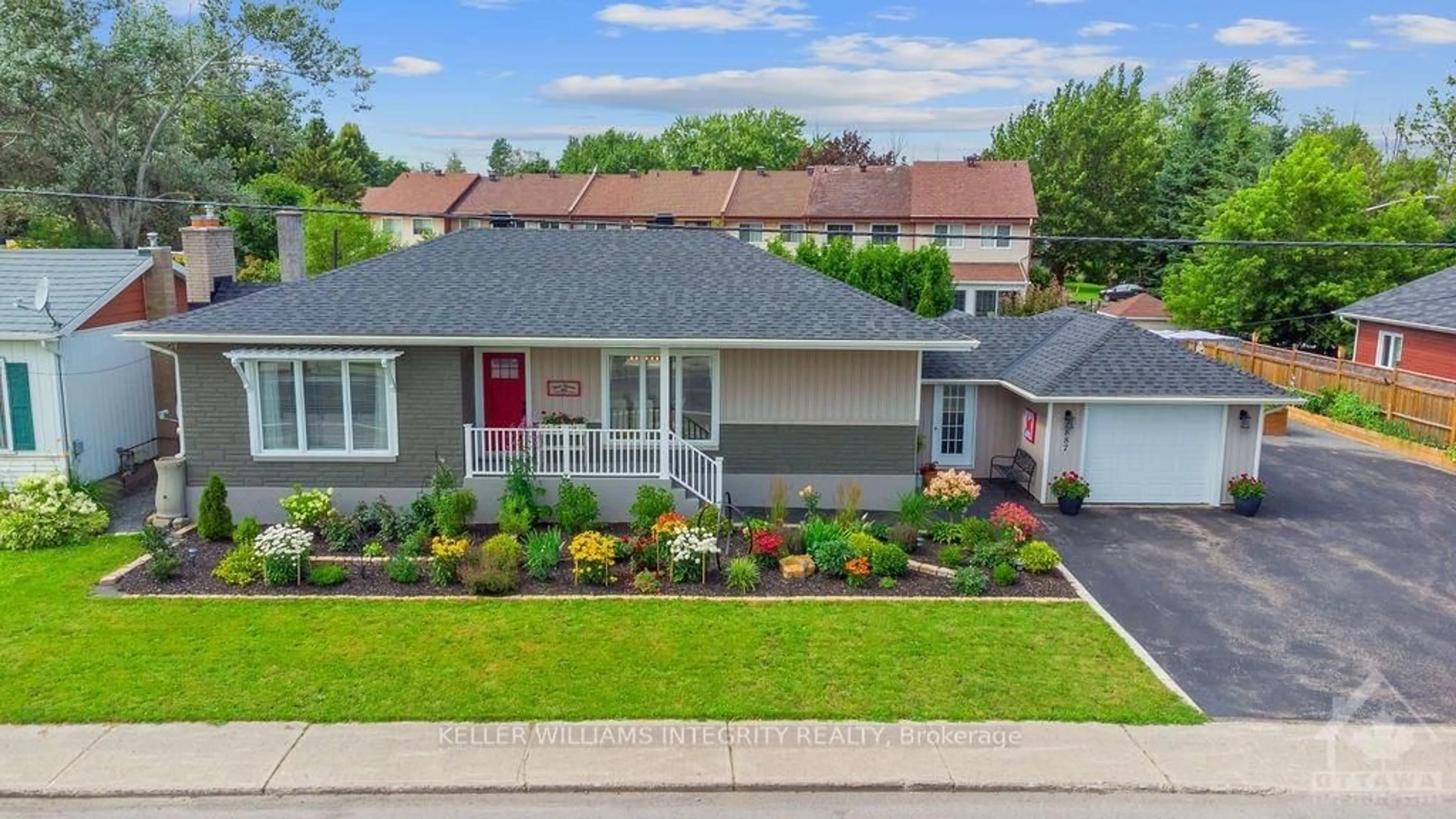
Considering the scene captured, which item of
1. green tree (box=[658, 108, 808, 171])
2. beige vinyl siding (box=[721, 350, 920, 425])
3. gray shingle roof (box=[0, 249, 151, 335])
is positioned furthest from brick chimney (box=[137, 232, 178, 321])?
green tree (box=[658, 108, 808, 171])

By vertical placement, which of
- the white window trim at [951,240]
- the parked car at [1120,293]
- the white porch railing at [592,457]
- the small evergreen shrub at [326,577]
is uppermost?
the white window trim at [951,240]

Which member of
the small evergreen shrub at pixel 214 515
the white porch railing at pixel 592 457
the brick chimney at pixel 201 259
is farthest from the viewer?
the brick chimney at pixel 201 259

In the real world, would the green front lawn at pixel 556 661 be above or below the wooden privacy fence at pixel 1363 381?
below

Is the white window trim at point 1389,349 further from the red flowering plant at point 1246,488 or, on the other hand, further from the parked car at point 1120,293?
the parked car at point 1120,293

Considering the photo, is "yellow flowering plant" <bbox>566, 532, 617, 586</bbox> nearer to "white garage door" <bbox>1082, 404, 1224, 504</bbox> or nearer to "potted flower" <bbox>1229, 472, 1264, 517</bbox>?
"white garage door" <bbox>1082, 404, 1224, 504</bbox>

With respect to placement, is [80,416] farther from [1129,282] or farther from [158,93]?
[1129,282]

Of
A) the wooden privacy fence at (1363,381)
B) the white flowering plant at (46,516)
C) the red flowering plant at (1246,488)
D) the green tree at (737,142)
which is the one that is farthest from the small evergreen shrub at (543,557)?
the green tree at (737,142)
